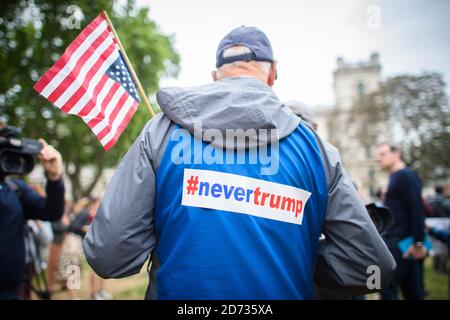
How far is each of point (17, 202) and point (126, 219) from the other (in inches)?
73.3

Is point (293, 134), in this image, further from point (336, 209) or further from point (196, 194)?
point (196, 194)

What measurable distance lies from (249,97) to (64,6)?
8.50m

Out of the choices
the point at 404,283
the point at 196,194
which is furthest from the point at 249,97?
the point at 404,283

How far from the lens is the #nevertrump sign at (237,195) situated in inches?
50.6

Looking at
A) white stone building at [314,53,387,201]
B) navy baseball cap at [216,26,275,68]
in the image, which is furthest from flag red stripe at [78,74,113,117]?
white stone building at [314,53,387,201]

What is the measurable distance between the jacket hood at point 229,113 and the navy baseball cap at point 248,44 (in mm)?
221

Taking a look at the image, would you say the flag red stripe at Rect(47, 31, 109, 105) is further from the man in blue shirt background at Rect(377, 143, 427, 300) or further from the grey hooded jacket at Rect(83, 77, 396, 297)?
the man in blue shirt background at Rect(377, 143, 427, 300)

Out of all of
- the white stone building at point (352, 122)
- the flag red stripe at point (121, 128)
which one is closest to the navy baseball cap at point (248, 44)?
the flag red stripe at point (121, 128)

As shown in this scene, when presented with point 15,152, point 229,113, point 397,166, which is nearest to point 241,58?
point 229,113

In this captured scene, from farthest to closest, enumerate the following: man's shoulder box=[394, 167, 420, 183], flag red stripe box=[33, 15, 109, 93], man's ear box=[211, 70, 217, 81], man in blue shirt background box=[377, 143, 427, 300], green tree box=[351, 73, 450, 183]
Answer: green tree box=[351, 73, 450, 183] < man's shoulder box=[394, 167, 420, 183] < man in blue shirt background box=[377, 143, 427, 300] < flag red stripe box=[33, 15, 109, 93] < man's ear box=[211, 70, 217, 81]

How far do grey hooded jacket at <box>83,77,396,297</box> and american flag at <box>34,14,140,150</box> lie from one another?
81cm

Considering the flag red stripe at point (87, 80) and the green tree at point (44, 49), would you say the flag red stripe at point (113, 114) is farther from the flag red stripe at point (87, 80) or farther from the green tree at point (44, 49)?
the green tree at point (44, 49)

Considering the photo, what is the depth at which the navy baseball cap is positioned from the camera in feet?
5.10

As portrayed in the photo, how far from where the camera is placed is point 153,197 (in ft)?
4.49
